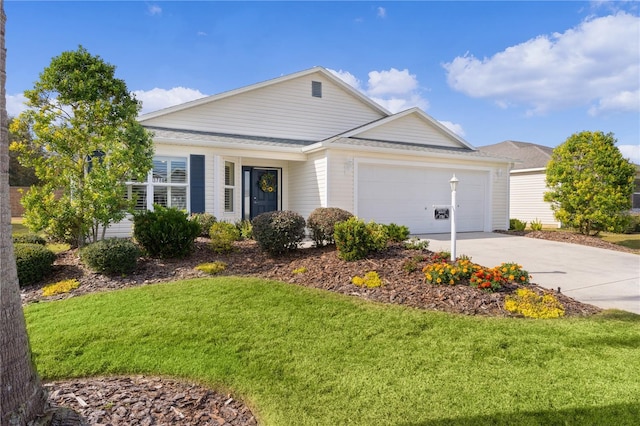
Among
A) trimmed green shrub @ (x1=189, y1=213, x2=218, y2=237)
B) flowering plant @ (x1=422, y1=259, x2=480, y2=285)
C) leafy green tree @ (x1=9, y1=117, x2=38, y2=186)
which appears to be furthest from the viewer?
leafy green tree @ (x1=9, y1=117, x2=38, y2=186)

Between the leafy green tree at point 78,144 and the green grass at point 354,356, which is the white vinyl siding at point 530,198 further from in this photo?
the leafy green tree at point 78,144

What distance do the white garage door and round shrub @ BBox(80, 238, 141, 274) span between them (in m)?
6.86

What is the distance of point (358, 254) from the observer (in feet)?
21.7

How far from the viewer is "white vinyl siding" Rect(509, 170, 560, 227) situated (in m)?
18.9

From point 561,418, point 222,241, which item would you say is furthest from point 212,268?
point 561,418

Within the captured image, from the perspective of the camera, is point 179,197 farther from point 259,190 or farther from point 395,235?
point 395,235

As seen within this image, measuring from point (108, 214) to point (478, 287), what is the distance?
696 centimetres

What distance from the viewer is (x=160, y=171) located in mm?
10164

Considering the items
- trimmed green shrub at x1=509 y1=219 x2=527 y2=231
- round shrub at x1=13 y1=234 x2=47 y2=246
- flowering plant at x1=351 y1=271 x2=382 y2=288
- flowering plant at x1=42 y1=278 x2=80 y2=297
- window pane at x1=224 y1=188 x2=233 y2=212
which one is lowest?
flowering plant at x1=42 y1=278 x2=80 y2=297

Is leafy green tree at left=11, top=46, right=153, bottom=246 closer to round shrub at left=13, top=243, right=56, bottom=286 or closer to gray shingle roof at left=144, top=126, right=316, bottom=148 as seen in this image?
round shrub at left=13, top=243, right=56, bottom=286

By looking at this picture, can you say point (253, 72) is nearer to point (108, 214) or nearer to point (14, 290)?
point (108, 214)

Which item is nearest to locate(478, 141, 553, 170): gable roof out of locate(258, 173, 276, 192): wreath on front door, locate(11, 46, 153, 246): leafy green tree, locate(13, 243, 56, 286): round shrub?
locate(258, 173, 276, 192): wreath on front door

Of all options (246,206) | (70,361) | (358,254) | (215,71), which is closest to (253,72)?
(215,71)

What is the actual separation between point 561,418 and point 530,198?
19714 mm
